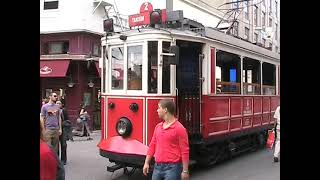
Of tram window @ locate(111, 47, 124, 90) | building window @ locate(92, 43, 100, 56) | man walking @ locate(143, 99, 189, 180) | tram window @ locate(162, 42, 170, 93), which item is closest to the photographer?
man walking @ locate(143, 99, 189, 180)

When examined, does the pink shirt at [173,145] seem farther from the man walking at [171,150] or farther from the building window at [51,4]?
the building window at [51,4]

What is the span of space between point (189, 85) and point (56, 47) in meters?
12.0

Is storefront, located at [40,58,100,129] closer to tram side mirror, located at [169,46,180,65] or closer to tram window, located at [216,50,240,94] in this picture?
tram window, located at [216,50,240,94]

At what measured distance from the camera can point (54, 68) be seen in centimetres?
1878

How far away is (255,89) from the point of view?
1192 centimetres

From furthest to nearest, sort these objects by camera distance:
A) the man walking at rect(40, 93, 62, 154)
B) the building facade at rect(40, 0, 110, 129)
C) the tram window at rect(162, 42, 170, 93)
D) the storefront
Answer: the building facade at rect(40, 0, 110, 129) < the storefront < the man walking at rect(40, 93, 62, 154) < the tram window at rect(162, 42, 170, 93)

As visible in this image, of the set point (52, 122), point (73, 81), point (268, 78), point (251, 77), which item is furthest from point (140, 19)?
point (73, 81)

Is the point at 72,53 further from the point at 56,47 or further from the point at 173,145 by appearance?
the point at 173,145

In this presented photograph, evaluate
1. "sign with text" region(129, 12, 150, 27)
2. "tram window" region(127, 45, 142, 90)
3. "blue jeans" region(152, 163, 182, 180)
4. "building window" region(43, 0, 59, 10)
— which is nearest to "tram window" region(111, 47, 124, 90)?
"tram window" region(127, 45, 142, 90)

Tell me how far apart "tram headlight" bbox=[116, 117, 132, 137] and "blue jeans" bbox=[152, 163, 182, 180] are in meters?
3.08

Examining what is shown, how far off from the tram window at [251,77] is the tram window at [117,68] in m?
3.69

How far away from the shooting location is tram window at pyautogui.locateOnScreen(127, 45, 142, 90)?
323 inches

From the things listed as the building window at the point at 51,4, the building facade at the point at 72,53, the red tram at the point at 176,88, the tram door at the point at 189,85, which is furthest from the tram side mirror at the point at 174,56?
the building window at the point at 51,4
